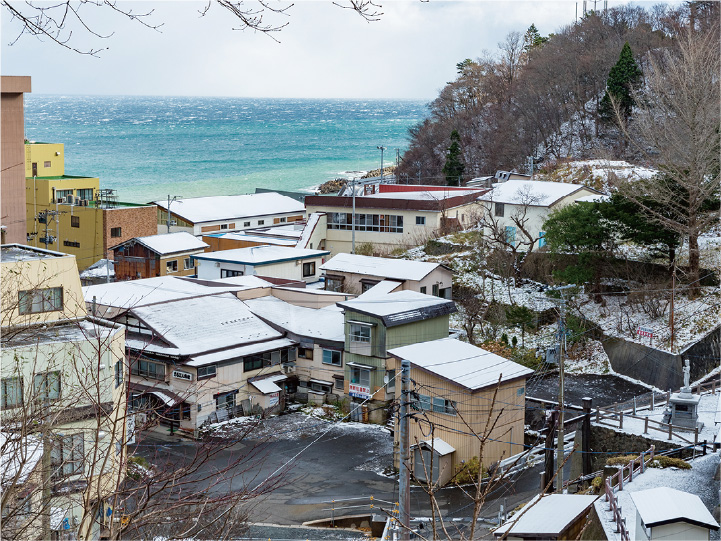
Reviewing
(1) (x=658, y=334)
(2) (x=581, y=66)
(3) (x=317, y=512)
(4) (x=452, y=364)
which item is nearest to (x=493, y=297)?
(1) (x=658, y=334)

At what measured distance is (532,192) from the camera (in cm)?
2497

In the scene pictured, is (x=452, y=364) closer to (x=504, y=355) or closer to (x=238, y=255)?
(x=504, y=355)

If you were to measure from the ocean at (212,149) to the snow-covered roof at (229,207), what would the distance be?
2802 centimetres

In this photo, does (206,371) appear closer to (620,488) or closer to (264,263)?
(264,263)

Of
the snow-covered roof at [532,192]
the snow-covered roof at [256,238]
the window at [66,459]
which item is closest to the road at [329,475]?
the window at [66,459]

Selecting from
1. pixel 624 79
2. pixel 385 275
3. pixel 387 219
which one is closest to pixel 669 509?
pixel 385 275

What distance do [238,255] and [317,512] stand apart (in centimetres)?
1323

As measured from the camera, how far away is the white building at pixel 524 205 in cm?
2403

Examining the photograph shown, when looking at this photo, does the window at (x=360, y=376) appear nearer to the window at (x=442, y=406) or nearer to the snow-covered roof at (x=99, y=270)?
the window at (x=442, y=406)

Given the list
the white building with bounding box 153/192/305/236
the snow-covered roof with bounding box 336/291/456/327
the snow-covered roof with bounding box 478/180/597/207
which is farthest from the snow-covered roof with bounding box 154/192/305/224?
the snow-covered roof with bounding box 336/291/456/327

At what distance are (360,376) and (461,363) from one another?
148 inches

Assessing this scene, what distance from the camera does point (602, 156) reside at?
94.5 feet

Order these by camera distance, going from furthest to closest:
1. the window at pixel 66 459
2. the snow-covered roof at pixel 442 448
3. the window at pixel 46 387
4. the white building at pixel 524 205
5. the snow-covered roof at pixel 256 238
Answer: the snow-covered roof at pixel 256 238 → the white building at pixel 524 205 → the snow-covered roof at pixel 442 448 → the window at pixel 46 387 → the window at pixel 66 459

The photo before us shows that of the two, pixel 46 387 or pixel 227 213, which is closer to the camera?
pixel 46 387
